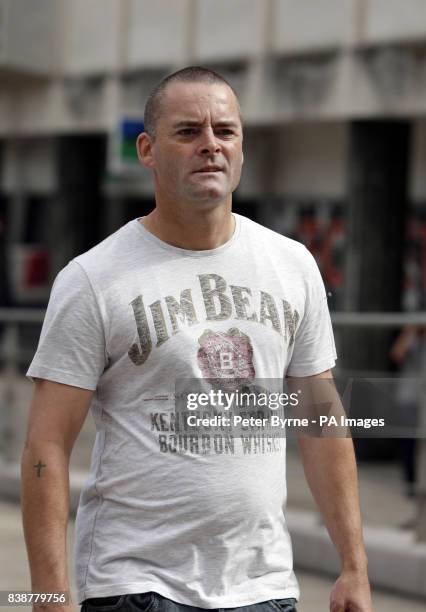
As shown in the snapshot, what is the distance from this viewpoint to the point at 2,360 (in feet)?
36.7

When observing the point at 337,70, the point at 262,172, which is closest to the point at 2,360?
the point at 337,70

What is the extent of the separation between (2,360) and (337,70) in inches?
218

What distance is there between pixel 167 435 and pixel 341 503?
1.66 ft

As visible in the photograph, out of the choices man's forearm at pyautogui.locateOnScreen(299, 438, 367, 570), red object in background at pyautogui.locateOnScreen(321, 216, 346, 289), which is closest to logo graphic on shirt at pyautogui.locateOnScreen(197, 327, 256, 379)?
man's forearm at pyautogui.locateOnScreen(299, 438, 367, 570)

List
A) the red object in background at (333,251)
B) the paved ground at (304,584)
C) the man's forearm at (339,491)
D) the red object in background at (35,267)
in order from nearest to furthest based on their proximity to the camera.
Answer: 1. the man's forearm at (339,491)
2. the paved ground at (304,584)
3. the red object in background at (333,251)
4. the red object in background at (35,267)

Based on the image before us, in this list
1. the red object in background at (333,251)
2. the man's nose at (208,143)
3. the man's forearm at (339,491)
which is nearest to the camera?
the man's nose at (208,143)

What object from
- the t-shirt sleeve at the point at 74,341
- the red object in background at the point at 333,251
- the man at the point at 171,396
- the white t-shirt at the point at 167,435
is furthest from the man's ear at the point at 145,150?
the red object in background at the point at 333,251

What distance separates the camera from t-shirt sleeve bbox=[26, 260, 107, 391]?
3.22m

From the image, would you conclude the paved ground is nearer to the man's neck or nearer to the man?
the man

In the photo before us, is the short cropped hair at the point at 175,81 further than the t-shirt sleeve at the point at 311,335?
No

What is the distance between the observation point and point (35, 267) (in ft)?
72.3

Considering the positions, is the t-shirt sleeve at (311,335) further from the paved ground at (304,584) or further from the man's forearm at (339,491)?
the paved ground at (304,584)

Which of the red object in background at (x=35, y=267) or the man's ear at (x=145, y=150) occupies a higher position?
the man's ear at (x=145, y=150)

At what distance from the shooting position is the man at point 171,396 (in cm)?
317
